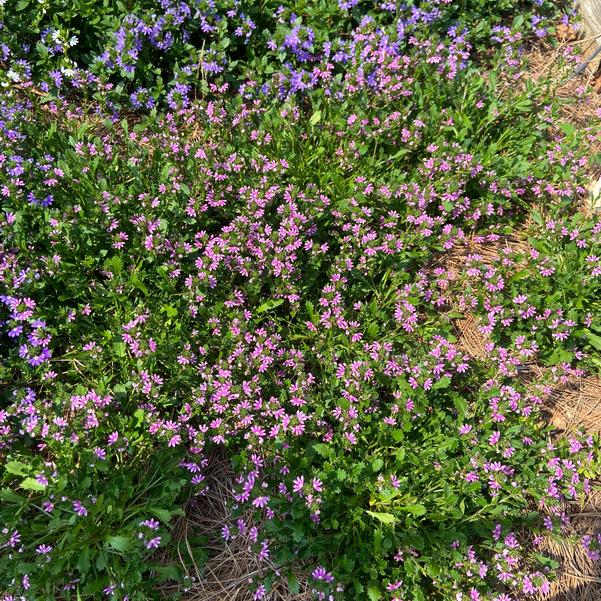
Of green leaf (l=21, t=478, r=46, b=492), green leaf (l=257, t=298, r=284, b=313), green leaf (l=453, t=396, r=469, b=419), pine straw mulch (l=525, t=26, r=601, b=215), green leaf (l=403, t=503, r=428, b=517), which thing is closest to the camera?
green leaf (l=21, t=478, r=46, b=492)

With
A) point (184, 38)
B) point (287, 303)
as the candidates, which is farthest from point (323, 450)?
point (184, 38)

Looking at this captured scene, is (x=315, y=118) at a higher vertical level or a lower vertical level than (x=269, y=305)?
higher

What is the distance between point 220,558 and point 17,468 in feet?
3.97

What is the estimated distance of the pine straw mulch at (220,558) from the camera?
2969 millimetres

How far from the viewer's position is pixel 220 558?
3.06 m

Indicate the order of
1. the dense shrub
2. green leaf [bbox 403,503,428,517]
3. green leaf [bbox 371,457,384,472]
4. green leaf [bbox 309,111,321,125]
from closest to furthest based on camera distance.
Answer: green leaf [bbox 403,503,428,517]
green leaf [bbox 371,457,384,472]
the dense shrub
green leaf [bbox 309,111,321,125]

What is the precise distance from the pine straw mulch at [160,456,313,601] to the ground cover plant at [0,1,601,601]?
59 millimetres

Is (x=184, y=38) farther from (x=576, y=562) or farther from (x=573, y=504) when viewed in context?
(x=576, y=562)

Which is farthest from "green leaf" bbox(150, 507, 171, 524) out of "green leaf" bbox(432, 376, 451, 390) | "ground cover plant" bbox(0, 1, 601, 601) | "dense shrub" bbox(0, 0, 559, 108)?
"dense shrub" bbox(0, 0, 559, 108)

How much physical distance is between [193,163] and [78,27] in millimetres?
1647

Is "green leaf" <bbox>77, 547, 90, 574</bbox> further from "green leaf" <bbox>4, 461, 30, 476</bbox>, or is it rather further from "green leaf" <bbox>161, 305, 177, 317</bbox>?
"green leaf" <bbox>161, 305, 177, 317</bbox>

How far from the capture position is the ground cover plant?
9.39ft

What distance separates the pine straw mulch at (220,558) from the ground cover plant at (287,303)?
0.19 ft

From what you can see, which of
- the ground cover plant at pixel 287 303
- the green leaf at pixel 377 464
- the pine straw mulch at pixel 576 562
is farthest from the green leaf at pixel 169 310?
the pine straw mulch at pixel 576 562
